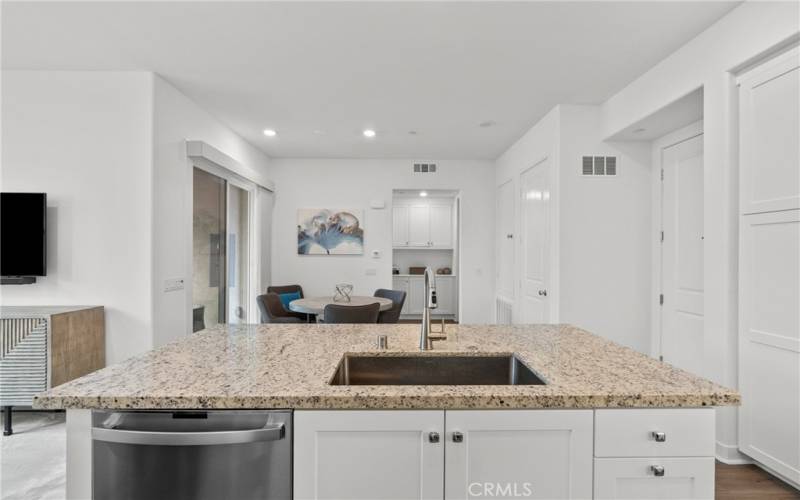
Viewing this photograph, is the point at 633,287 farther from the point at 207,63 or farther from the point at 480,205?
the point at 207,63

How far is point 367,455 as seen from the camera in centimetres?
109

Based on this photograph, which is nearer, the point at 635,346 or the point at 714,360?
the point at 714,360

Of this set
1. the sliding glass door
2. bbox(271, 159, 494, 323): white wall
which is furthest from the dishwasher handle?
bbox(271, 159, 494, 323): white wall

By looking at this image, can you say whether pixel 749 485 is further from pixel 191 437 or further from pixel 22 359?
pixel 22 359

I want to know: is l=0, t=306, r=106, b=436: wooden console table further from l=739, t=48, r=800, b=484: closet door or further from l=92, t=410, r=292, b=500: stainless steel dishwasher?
l=739, t=48, r=800, b=484: closet door

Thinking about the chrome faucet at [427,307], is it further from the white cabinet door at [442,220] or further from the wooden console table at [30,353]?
the white cabinet door at [442,220]

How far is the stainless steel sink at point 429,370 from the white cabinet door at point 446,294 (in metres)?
6.53

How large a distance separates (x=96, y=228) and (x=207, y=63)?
1534mm

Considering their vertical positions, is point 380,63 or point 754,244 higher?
point 380,63

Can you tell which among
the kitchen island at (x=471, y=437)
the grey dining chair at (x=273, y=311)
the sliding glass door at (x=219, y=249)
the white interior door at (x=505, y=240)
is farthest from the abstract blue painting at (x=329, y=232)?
the kitchen island at (x=471, y=437)

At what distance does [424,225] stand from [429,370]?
672 cm

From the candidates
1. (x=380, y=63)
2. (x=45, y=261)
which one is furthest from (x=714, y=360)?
(x=45, y=261)

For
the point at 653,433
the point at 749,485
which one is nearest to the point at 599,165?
the point at 749,485

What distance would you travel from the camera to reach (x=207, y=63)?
121 inches
